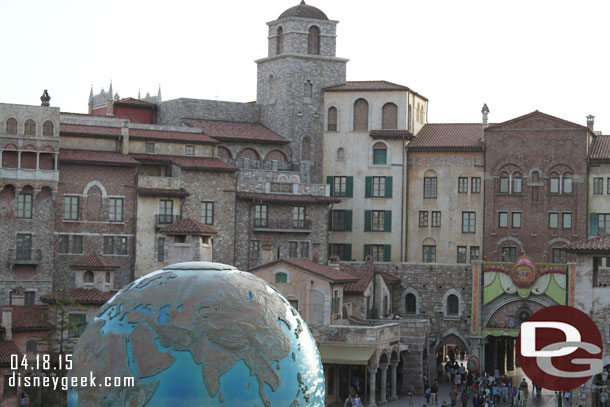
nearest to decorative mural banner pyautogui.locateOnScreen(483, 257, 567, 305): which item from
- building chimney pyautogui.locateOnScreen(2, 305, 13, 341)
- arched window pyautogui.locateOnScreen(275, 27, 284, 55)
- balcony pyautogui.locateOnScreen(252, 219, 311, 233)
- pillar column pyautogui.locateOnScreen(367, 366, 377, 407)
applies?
balcony pyautogui.locateOnScreen(252, 219, 311, 233)

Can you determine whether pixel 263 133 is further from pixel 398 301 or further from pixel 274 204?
pixel 398 301

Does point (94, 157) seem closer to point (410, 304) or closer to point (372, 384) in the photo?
point (372, 384)

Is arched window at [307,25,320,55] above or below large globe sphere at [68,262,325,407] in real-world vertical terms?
above

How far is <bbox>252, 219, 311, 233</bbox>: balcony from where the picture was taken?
63.9 m

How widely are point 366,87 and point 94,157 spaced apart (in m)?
17.8

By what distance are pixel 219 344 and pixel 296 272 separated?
39.7m

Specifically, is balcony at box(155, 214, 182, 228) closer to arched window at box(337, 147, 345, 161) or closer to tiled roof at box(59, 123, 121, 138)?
tiled roof at box(59, 123, 121, 138)

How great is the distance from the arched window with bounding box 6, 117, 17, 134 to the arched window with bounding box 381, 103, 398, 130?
22004 mm

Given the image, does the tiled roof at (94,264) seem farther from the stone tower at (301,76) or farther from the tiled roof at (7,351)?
the stone tower at (301,76)

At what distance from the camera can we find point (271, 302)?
59.2 feet

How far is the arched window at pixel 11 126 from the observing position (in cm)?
5859

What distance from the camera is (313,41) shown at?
71625mm

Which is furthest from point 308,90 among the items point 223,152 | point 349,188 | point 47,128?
point 47,128

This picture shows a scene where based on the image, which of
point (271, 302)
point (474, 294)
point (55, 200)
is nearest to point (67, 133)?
point (55, 200)
